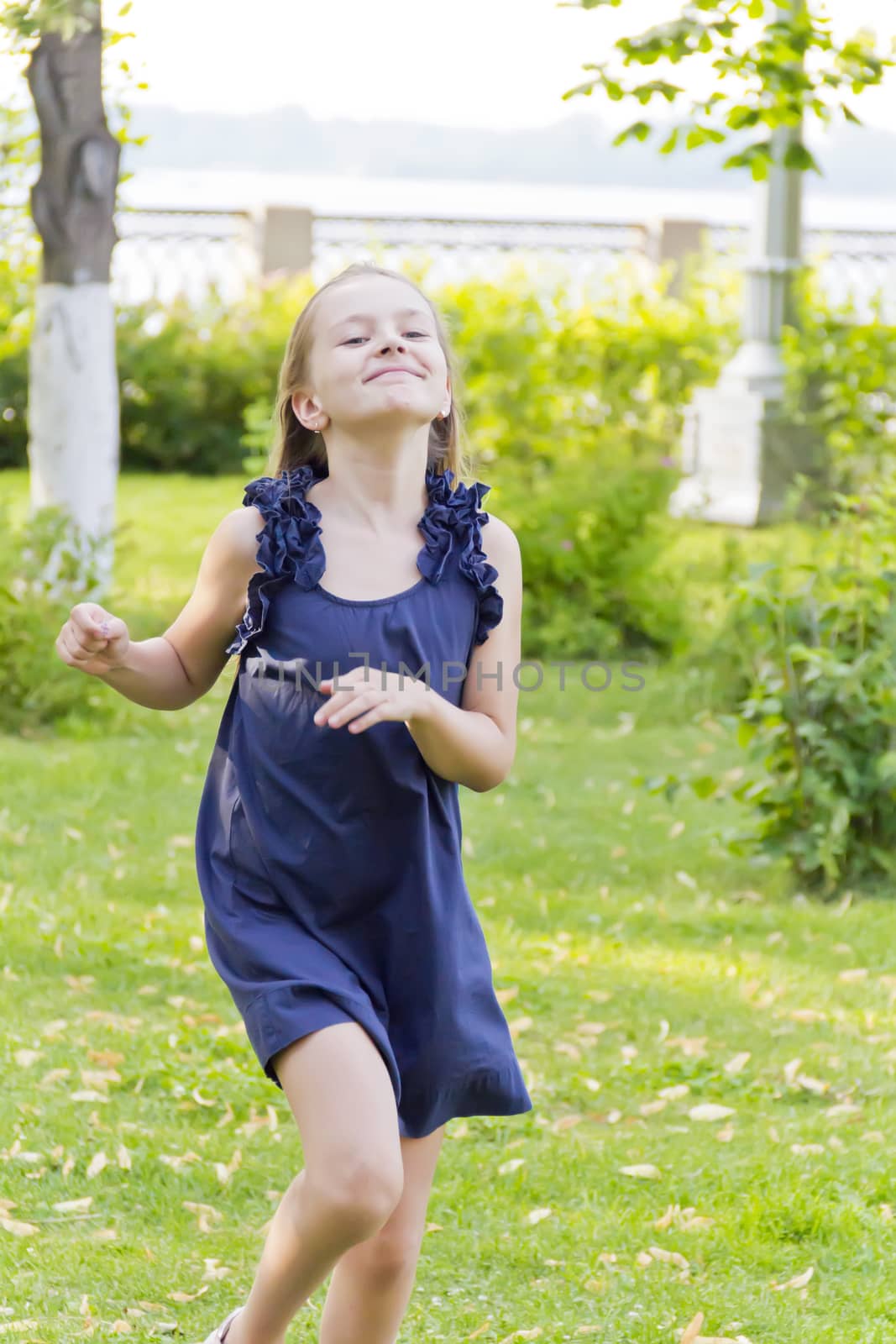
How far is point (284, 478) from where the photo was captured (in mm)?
2482

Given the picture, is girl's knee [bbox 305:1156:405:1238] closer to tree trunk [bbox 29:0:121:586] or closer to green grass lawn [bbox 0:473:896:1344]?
green grass lawn [bbox 0:473:896:1344]

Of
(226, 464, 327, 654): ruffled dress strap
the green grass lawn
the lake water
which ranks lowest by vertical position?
the green grass lawn

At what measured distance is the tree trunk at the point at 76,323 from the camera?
6879 millimetres

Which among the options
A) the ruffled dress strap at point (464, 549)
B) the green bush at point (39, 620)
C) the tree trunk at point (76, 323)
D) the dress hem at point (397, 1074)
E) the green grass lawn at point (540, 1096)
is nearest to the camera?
the dress hem at point (397, 1074)

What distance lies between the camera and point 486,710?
2.35 meters

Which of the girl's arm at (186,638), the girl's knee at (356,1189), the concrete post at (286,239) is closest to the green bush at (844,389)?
the concrete post at (286,239)

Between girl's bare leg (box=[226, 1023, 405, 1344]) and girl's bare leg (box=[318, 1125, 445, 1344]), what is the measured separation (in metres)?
0.12

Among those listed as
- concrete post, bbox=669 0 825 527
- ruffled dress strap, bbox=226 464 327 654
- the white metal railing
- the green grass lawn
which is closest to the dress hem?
ruffled dress strap, bbox=226 464 327 654

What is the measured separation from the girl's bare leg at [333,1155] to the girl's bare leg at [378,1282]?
12 centimetres

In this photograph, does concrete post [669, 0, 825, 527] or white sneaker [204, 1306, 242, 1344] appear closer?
white sneaker [204, 1306, 242, 1344]

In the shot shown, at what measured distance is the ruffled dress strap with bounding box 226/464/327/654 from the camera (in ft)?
7.58

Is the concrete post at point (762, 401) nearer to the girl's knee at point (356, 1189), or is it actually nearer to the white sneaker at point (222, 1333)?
the white sneaker at point (222, 1333)

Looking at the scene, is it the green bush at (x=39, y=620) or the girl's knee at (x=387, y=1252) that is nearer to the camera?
the girl's knee at (x=387, y=1252)

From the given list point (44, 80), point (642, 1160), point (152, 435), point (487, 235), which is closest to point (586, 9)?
point (44, 80)
